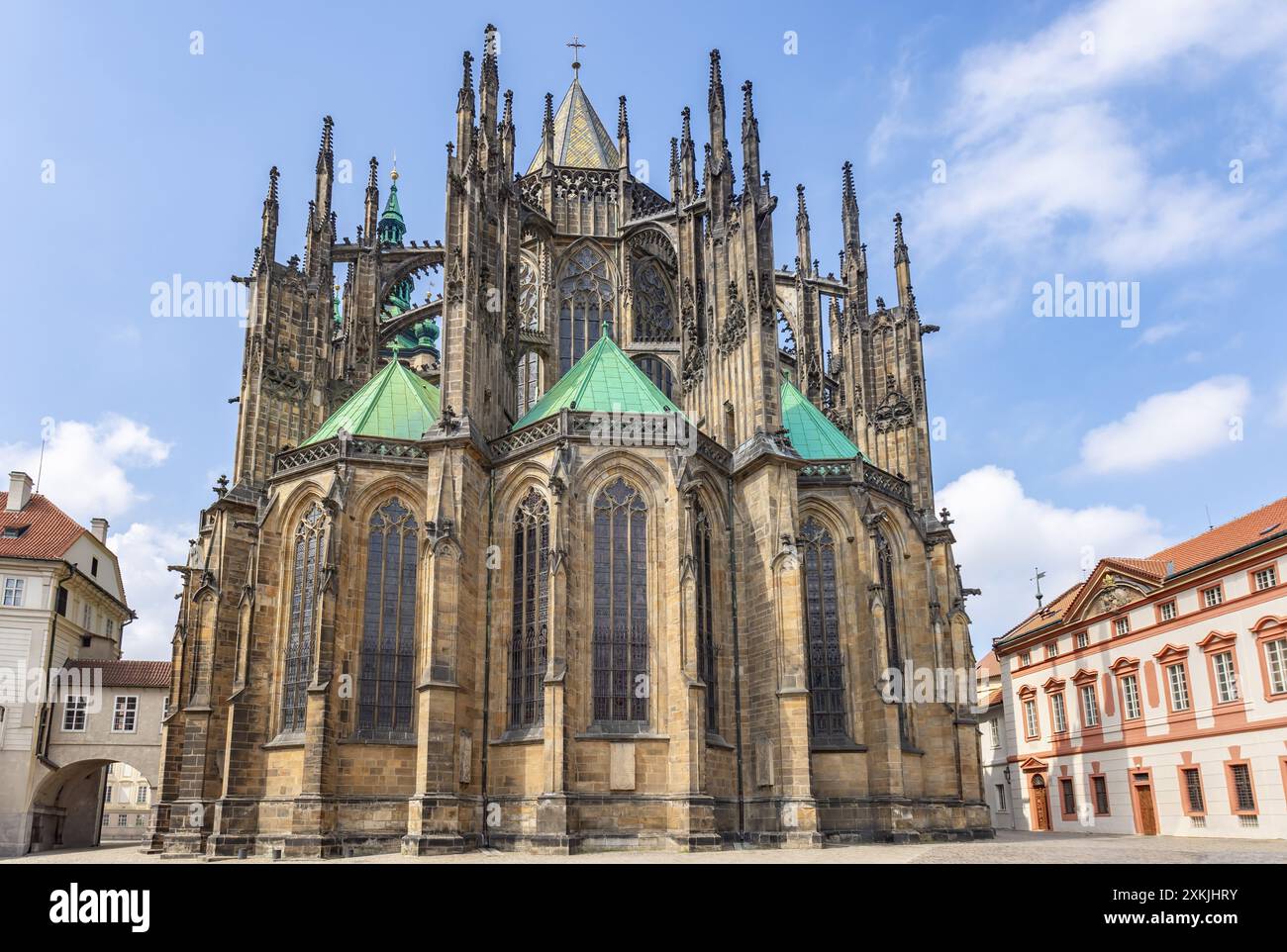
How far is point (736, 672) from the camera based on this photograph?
27.8 meters

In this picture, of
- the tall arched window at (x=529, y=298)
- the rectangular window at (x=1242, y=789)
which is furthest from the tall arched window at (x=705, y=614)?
the rectangular window at (x=1242, y=789)

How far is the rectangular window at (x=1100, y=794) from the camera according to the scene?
39.1 m

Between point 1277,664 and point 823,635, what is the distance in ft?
44.7

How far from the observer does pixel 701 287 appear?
35.3 metres

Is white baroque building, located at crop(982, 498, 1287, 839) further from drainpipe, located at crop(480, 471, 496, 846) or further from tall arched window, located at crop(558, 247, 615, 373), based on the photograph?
drainpipe, located at crop(480, 471, 496, 846)

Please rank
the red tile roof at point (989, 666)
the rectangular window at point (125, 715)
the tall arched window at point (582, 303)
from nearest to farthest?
the rectangular window at point (125, 715), the tall arched window at point (582, 303), the red tile roof at point (989, 666)

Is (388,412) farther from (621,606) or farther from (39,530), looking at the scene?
(39,530)

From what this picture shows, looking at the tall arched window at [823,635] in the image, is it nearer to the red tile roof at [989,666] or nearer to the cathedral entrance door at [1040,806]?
the cathedral entrance door at [1040,806]

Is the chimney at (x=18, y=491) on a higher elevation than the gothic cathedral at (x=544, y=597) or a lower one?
higher

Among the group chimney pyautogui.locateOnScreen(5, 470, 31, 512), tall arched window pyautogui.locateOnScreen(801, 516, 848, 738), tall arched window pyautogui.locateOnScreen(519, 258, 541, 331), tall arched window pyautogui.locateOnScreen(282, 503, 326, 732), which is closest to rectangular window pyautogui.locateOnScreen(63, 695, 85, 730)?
chimney pyautogui.locateOnScreen(5, 470, 31, 512)

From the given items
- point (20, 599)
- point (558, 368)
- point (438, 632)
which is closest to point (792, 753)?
point (438, 632)

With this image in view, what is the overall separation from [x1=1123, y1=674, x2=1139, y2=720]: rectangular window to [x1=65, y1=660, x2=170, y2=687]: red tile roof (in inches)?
1420

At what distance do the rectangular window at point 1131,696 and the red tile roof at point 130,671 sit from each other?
3607 cm
